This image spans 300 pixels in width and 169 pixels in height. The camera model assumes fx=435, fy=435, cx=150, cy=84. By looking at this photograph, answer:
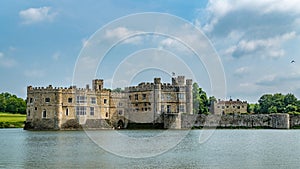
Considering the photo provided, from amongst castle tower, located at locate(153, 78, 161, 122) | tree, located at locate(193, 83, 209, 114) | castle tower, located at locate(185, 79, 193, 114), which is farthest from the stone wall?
tree, located at locate(193, 83, 209, 114)

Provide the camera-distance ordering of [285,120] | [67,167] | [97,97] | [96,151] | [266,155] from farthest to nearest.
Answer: [97,97] < [285,120] < [96,151] < [266,155] < [67,167]

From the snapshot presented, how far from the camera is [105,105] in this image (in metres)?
58.7

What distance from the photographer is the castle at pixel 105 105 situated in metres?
53.8

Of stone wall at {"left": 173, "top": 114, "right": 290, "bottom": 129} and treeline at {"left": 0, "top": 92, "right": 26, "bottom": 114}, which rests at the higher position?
treeline at {"left": 0, "top": 92, "right": 26, "bottom": 114}

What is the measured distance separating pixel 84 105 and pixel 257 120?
22.3 m

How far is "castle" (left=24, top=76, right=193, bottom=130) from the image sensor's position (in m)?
53.8

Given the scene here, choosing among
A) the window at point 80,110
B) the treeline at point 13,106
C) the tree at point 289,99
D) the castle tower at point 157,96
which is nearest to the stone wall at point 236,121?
the castle tower at point 157,96

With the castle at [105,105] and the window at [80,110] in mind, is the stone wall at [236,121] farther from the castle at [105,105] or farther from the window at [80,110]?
the window at [80,110]

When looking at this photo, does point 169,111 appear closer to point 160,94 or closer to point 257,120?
point 160,94

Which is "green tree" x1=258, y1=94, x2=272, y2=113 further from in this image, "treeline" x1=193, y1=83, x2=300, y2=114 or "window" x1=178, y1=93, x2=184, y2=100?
"window" x1=178, y1=93, x2=184, y2=100

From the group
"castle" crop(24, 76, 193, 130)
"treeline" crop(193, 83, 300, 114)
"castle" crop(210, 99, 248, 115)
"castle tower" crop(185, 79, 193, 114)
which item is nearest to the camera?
"castle" crop(24, 76, 193, 130)

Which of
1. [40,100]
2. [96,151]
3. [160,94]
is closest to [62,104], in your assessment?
[40,100]

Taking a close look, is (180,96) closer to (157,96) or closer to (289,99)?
(157,96)

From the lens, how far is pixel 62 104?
54.3 metres
